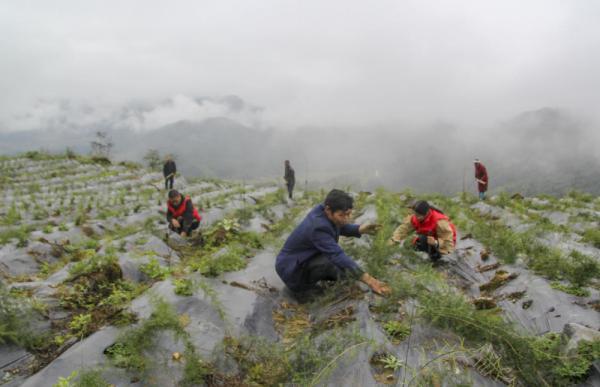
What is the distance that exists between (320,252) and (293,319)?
87 centimetres

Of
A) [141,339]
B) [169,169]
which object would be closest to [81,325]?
[141,339]

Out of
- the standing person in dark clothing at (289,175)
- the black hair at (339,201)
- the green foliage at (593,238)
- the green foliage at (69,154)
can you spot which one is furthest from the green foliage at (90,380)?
the green foliage at (69,154)

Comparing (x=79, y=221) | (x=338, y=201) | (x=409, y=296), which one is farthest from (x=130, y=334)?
(x=79, y=221)

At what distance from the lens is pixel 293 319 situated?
4.27m

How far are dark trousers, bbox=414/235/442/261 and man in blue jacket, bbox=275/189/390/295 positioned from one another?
1352 millimetres

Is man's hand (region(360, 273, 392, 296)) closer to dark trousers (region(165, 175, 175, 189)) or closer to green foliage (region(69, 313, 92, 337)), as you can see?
green foliage (region(69, 313, 92, 337))

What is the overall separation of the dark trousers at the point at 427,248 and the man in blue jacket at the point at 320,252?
4.44ft

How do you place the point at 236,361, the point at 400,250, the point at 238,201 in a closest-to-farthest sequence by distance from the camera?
the point at 236,361 < the point at 400,250 < the point at 238,201

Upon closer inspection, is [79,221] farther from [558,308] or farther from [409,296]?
[558,308]

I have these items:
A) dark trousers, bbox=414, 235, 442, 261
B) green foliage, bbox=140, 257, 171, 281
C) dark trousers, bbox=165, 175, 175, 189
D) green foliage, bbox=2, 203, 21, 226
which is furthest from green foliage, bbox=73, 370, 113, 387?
dark trousers, bbox=165, 175, 175, 189

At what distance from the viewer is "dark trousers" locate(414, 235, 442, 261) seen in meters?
5.57

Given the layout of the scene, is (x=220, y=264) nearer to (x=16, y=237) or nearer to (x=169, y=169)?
(x=16, y=237)

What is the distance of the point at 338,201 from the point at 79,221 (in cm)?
865

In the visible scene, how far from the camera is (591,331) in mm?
2977
